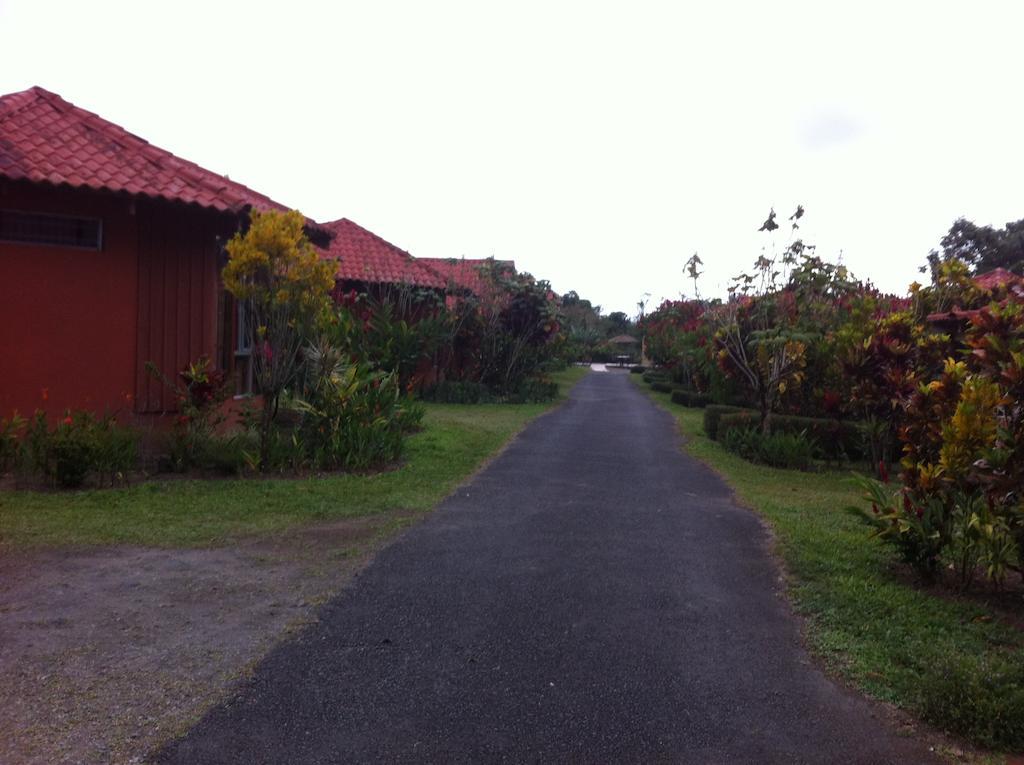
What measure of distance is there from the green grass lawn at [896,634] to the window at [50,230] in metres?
8.30

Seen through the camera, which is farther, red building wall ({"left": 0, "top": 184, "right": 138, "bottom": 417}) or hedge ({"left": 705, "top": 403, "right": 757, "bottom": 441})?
hedge ({"left": 705, "top": 403, "right": 757, "bottom": 441})

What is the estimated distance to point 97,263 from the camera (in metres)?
10.6

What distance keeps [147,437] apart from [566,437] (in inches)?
312

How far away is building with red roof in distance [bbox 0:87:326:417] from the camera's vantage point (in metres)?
10.1

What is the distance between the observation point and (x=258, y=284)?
10.2m

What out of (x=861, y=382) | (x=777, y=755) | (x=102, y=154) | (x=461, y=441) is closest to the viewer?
(x=777, y=755)

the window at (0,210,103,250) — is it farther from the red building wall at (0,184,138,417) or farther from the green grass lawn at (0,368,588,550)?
the green grass lawn at (0,368,588,550)

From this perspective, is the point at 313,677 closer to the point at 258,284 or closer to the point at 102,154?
the point at 258,284

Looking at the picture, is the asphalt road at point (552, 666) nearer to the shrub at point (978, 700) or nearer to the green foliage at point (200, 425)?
the shrub at point (978, 700)


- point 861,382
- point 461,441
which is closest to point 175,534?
point 461,441

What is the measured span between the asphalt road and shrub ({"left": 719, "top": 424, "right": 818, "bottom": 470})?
5.39 metres

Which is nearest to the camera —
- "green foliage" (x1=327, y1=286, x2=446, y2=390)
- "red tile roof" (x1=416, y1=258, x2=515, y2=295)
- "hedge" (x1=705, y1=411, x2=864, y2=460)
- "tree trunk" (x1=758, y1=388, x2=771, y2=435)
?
"hedge" (x1=705, y1=411, x2=864, y2=460)

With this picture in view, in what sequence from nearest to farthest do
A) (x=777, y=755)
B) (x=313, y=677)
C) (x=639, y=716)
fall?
(x=777, y=755), (x=639, y=716), (x=313, y=677)

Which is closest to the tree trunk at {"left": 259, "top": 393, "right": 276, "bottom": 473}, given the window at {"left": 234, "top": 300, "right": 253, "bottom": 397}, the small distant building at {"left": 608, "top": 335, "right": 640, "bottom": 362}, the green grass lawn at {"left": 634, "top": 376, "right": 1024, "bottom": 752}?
the window at {"left": 234, "top": 300, "right": 253, "bottom": 397}
